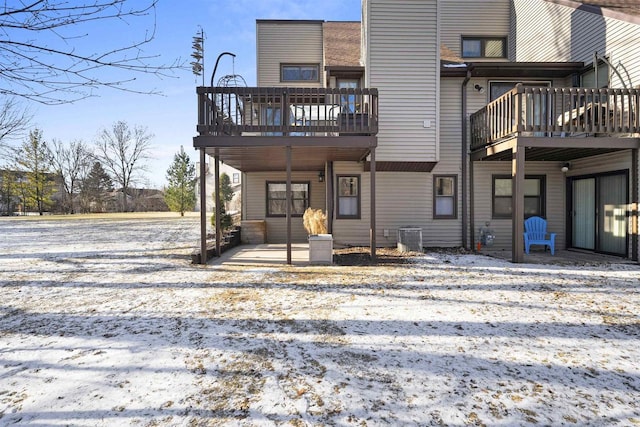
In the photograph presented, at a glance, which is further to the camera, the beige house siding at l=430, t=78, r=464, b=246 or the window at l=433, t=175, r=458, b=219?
the window at l=433, t=175, r=458, b=219

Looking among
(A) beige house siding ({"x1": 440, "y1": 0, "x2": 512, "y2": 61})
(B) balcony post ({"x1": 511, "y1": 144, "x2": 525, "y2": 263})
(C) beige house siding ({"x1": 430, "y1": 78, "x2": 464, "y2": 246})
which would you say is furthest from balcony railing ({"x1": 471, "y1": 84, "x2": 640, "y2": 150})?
(A) beige house siding ({"x1": 440, "y1": 0, "x2": 512, "y2": 61})

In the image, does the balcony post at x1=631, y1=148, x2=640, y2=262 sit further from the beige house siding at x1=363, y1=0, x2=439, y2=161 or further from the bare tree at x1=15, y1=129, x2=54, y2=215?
the bare tree at x1=15, y1=129, x2=54, y2=215

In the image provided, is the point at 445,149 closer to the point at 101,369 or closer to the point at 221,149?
the point at 221,149

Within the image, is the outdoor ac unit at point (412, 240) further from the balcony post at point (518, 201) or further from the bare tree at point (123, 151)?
the bare tree at point (123, 151)

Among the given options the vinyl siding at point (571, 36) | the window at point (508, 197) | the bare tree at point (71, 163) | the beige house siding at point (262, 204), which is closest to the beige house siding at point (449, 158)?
the window at point (508, 197)

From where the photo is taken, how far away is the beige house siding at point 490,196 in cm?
991

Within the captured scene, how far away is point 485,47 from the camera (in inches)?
485

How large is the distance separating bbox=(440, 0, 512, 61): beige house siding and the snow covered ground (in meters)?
9.51

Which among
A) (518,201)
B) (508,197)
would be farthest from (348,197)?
(508,197)

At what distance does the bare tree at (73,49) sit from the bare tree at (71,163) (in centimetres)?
4274

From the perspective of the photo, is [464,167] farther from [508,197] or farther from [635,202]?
[635,202]

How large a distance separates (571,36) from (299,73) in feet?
28.9

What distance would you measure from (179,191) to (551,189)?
1152 inches

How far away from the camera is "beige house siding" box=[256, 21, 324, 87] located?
502 inches
